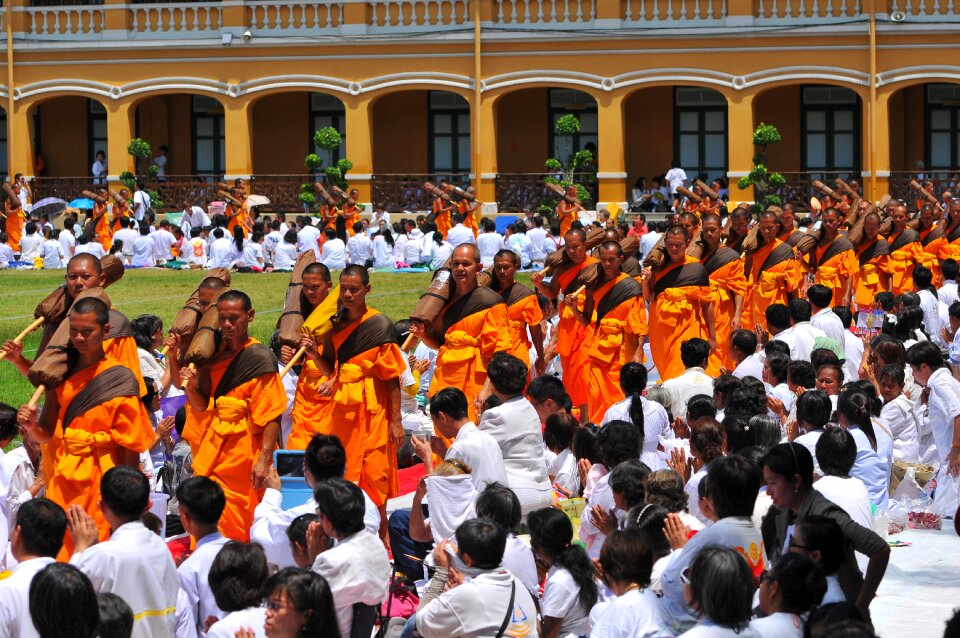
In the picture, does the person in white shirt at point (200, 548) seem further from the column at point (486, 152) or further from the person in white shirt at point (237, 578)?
the column at point (486, 152)

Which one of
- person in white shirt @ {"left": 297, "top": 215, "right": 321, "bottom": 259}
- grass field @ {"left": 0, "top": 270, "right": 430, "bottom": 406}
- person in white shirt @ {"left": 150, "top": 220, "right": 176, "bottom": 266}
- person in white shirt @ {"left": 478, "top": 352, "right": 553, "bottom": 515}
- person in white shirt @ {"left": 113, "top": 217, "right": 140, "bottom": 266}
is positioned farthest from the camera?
person in white shirt @ {"left": 113, "top": 217, "right": 140, "bottom": 266}

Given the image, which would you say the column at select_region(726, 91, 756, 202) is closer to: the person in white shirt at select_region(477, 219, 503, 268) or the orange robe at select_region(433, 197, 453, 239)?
the orange robe at select_region(433, 197, 453, 239)

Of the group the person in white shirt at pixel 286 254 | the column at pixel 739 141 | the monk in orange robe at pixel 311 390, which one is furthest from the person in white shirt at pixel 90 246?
the monk in orange robe at pixel 311 390

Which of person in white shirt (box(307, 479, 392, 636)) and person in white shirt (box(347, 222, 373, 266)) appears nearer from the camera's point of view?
person in white shirt (box(307, 479, 392, 636))

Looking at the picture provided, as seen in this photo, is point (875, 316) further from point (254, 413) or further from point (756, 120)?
point (756, 120)

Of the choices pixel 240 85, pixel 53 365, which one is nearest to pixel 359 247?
pixel 240 85

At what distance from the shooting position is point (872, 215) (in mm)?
17266

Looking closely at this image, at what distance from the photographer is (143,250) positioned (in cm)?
2891

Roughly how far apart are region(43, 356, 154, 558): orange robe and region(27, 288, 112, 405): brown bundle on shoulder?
0.26ft

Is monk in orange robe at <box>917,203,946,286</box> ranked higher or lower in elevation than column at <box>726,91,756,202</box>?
lower

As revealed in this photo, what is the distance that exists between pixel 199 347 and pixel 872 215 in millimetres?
10556

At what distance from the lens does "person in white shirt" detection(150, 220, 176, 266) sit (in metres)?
29.1

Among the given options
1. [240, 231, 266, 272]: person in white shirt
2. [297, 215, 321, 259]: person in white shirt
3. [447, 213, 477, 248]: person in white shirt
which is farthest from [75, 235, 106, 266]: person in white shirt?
[447, 213, 477, 248]: person in white shirt

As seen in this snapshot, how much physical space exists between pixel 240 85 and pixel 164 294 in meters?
10.9
